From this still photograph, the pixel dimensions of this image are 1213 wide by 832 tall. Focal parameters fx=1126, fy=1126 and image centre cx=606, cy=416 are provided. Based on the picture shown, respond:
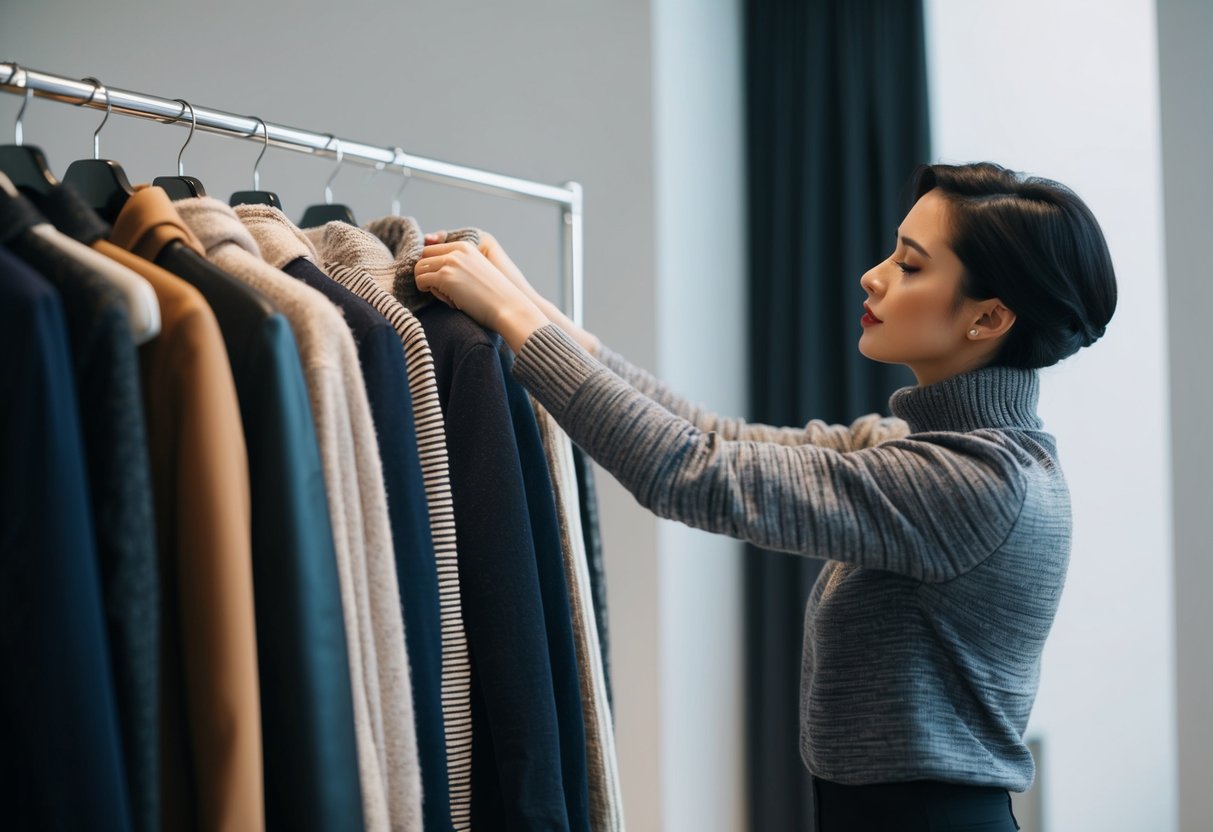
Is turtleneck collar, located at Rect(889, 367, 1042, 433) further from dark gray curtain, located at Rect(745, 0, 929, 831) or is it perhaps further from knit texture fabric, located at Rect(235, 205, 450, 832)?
dark gray curtain, located at Rect(745, 0, 929, 831)

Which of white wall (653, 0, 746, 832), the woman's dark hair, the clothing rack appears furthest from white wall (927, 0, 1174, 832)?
the clothing rack

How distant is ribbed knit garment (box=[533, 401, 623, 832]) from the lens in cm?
121

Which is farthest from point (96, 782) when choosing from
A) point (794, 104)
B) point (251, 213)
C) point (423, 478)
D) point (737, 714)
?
point (794, 104)

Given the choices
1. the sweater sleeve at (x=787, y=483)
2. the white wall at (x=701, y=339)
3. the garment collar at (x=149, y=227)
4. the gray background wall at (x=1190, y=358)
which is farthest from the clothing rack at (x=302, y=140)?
the gray background wall at (x=1190, y=358)

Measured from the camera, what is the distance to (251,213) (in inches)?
45.2

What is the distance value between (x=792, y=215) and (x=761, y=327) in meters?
0.25

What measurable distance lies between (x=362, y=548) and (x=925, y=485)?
55 cm

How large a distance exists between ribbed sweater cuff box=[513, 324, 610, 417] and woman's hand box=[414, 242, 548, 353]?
0.06ft

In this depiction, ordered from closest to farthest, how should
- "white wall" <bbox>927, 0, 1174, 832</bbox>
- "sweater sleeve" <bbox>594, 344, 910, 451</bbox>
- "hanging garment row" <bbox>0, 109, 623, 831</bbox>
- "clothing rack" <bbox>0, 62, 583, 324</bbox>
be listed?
"hanging garment row" <bbox>0, 109, 623, 831</bbox> → "clothing rack" <bbox>0, 62, 583, 324</bbox> → "sweater sleeve" <bbox>594, 344, 910, 451</bbox> → "white wall" <bbox>927, 0, 1174, 832</bbox>

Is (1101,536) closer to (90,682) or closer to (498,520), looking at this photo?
(498,520)

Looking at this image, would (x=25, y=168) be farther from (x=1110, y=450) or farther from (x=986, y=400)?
(x=1110, y=450)

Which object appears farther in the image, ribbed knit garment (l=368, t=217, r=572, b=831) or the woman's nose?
the woman's nose

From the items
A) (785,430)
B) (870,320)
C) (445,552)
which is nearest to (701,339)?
(785,430)

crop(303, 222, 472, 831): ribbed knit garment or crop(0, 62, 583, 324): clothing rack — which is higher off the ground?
crop(0, 62, 583, 324): clothing rack
